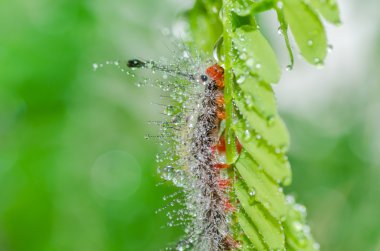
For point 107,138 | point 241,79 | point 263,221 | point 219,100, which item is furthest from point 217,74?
point 107,138

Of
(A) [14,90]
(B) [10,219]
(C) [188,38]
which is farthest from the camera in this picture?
(B) [10,219]

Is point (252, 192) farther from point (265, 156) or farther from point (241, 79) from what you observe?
point (241, 79)

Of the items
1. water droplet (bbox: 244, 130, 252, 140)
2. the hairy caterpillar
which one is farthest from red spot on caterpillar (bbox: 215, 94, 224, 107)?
water droplet (bbox: 244, 130, 252, 140)

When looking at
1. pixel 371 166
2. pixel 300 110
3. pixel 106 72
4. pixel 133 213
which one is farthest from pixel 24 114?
pixel 371 166

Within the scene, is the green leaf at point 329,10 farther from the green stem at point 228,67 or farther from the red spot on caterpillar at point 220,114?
the red spot on caterpillar at point 220,114

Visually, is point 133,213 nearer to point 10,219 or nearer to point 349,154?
point 10,219

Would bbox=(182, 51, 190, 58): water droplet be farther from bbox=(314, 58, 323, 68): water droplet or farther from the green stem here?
bbox=(314, 58, 323, 68): water droplet
